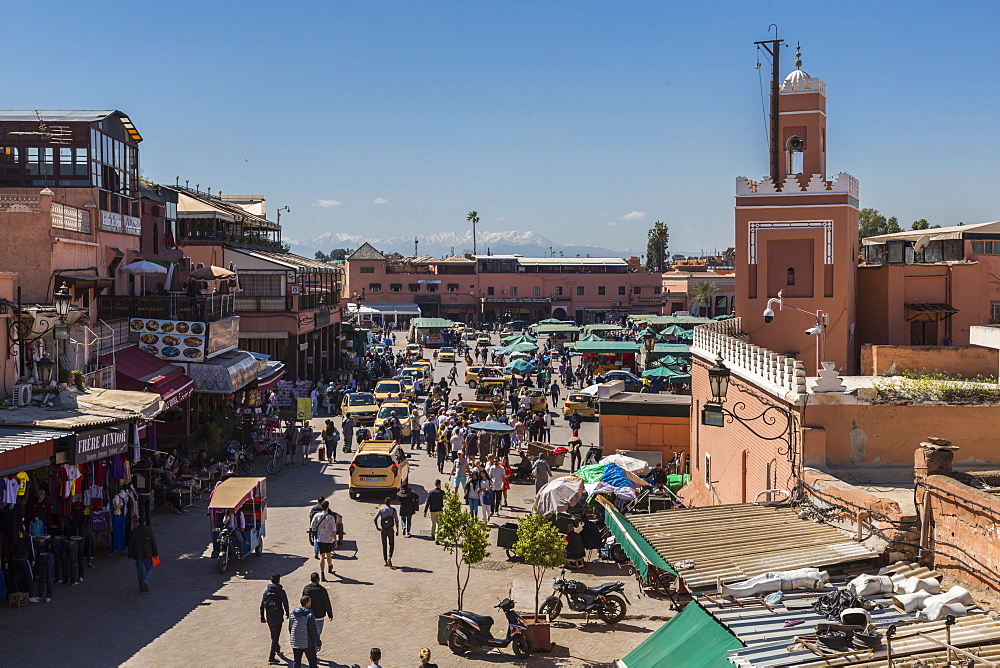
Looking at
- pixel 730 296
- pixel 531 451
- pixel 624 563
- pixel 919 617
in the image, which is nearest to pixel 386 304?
pixel 730 296

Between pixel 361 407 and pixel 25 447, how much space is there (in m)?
19.4

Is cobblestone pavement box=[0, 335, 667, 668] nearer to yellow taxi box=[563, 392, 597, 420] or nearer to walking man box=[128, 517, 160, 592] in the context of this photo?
walking man box=[128, 517, 160, 592]

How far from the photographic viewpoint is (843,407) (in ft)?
50.0

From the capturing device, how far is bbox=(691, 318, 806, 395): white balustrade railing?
15680 millimetres

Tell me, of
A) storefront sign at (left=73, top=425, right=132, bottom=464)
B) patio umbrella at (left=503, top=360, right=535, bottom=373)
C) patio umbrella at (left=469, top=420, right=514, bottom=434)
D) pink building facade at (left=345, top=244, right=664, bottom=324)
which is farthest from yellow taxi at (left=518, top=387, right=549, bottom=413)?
pink building facade at (left=345, top=244, right=664, bottom=324)

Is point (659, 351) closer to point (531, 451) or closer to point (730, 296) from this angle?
point (531, 451)

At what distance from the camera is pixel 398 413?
30.9m

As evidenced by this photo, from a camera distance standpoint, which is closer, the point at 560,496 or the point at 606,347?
the point at 560,496

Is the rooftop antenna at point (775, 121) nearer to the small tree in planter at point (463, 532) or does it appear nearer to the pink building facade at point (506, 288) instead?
the small tree in planter at point (463, 532)

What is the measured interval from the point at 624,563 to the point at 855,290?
1435cm

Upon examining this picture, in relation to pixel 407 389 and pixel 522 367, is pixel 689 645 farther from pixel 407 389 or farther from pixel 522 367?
pixel 522 367

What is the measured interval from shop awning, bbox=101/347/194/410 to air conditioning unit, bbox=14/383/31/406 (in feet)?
16.0

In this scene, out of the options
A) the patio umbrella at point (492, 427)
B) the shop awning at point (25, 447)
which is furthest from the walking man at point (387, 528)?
the patio umbrella at point (492, 427)

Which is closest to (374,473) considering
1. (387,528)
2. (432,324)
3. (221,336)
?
(387,528)
